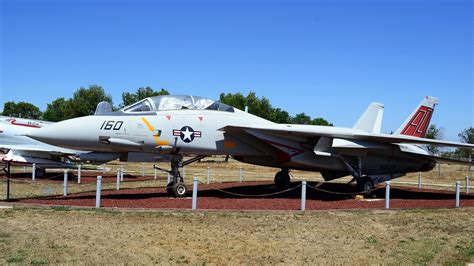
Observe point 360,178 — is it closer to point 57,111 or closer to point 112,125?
point 112,125

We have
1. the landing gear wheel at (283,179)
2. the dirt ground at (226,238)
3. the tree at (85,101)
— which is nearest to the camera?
the dirt ground at (226,238)

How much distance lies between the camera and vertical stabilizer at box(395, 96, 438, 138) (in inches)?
720

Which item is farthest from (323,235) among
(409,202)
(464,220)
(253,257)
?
(409,202)

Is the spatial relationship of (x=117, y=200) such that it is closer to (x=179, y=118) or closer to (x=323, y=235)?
(x=179, y=118)

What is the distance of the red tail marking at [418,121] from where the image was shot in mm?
18297

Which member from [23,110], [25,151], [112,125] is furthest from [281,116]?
[112,125]

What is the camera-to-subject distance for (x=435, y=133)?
311 ft

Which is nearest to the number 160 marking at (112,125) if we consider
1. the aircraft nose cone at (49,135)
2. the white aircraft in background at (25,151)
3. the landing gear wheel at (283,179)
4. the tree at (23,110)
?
the aircraft nose cone at (49,135)

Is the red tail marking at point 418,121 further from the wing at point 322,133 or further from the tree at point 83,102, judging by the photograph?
the tree at point 83,102

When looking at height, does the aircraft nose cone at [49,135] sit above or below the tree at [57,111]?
below

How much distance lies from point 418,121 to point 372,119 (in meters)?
1.74

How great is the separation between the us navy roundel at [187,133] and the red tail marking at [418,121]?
9.33 metres

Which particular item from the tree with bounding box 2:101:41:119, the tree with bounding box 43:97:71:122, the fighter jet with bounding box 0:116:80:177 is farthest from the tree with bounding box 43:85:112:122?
the fighter jet with bounding box 0:116:80:177

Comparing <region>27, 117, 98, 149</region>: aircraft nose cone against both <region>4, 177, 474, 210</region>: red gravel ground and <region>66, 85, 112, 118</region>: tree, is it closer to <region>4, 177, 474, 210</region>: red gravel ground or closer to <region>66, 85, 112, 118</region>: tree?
<region>4, 177, 474, 210</region>: red gravel ground
